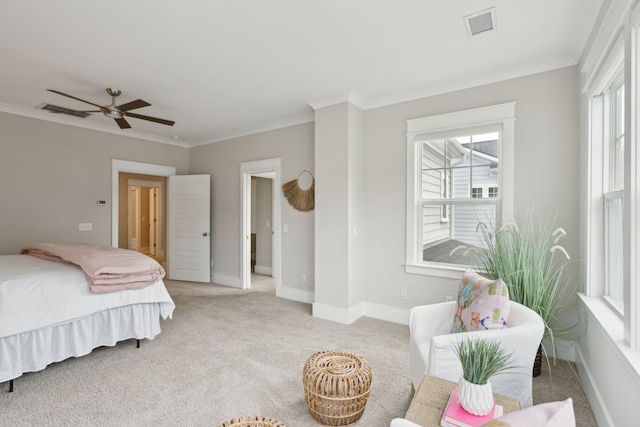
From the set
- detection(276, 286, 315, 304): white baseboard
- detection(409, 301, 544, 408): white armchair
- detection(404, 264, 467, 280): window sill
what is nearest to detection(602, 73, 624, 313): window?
detection(409, 301, 544, 408): white armchair

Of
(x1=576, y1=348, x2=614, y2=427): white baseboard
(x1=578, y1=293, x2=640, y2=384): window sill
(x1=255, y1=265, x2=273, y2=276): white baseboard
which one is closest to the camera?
(x1=578, y1=293, x2=640, y2=384): window sill

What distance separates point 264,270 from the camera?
21.6 ft

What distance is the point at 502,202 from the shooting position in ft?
9.99

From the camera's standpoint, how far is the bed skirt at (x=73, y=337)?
7.43ft

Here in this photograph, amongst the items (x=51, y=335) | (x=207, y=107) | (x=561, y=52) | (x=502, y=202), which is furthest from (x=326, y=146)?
(x=51, y=335)

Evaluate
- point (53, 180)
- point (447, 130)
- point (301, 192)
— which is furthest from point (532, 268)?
point (53, 180)

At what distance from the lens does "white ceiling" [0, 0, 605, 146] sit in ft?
7.00

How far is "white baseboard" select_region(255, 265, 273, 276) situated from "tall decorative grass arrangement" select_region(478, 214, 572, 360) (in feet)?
14.2

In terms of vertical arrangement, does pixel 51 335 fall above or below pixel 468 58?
below

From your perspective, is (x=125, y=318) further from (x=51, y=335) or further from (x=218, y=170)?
(x=218, y=170)

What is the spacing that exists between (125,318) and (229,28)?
2.55m

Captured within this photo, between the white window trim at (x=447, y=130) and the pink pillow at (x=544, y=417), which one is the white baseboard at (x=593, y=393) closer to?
the white window trim at (x=447, y=130)

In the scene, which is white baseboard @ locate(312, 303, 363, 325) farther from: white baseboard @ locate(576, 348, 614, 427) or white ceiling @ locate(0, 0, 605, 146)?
white ceiling @ locate(0, 0, 605, 146)

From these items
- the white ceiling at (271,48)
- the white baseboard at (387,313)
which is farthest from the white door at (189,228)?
the white baseboard at (387,313)
